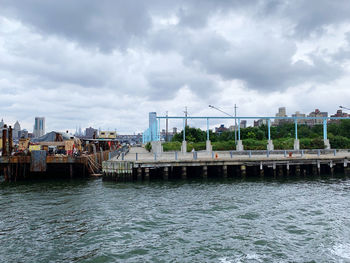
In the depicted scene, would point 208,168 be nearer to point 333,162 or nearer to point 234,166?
point 234,166

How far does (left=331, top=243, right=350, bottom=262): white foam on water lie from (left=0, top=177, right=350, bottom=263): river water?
33 millimetres

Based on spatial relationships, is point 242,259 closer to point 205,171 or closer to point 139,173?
point 139,173

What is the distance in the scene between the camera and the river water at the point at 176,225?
30.5 feet

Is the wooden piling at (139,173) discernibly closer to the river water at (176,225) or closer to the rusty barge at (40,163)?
the river water at (176,225)

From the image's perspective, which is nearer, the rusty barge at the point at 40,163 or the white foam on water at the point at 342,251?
the white foam on water at the point at 342,251

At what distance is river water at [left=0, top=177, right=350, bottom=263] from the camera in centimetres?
930

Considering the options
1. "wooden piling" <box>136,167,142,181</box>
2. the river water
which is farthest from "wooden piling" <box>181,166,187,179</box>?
the river water

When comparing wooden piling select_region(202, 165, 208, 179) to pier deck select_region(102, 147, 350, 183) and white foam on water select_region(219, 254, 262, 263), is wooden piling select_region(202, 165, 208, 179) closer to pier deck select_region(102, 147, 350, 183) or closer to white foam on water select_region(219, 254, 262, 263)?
pier deck select_region(102, 147, 350, 183)

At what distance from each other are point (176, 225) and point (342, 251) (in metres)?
6.58

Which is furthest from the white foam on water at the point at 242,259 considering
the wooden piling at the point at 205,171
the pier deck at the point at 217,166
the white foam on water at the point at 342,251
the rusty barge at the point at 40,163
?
the rusty barge at the point at 40,163

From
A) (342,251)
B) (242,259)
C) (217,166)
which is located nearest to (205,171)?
(217,166)

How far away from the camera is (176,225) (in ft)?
39.2

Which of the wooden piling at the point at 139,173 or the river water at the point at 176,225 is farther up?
the wooden piling at the point at 139,173

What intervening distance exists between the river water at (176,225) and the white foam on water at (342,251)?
33mm
